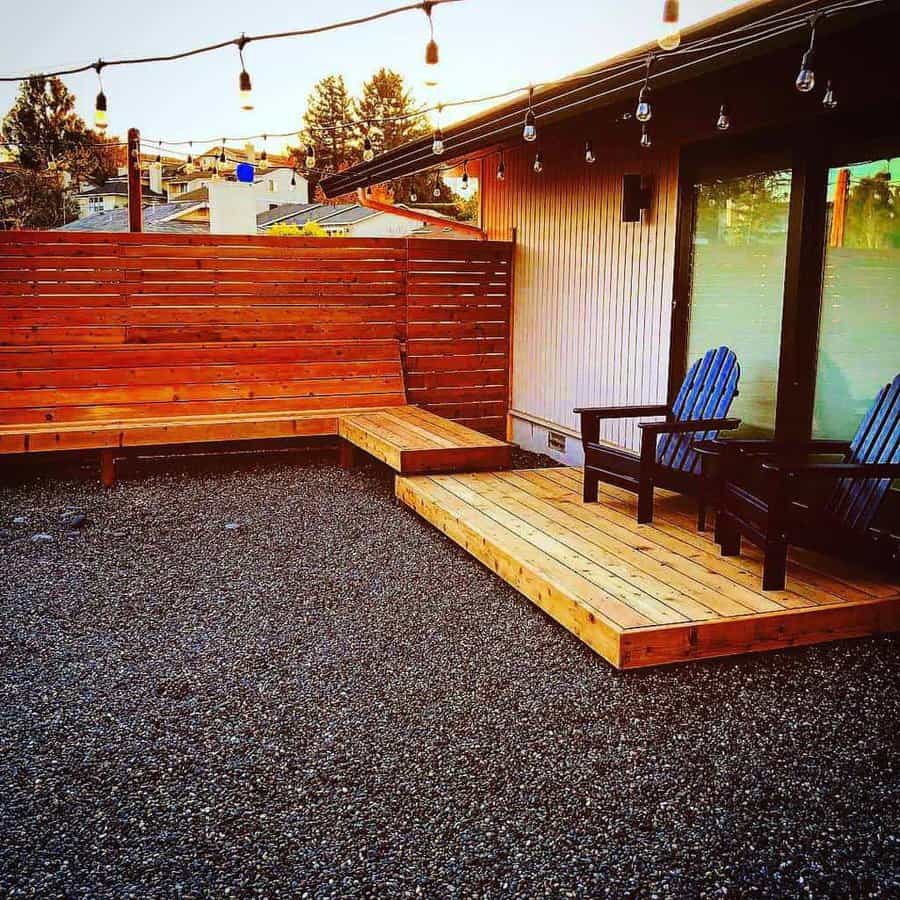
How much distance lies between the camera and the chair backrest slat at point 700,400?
14.6ft

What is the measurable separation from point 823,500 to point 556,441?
3.53m

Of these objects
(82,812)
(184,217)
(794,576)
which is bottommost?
(82,812)

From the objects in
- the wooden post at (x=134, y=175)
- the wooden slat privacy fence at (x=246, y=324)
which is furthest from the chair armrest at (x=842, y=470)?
the wooden post at (x=134, y=175)

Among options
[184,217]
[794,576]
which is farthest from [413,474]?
[184,217]

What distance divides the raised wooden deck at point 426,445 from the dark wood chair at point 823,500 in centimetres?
197

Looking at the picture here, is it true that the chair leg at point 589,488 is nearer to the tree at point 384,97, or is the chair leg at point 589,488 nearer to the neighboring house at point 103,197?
the neighboring house at point 103,197

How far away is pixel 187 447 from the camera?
7.21m

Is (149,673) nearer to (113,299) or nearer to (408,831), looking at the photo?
(408,831)

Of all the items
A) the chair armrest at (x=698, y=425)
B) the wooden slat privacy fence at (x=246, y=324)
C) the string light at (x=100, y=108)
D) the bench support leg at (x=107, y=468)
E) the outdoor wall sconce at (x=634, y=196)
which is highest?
the string light at (x=100, y=108)

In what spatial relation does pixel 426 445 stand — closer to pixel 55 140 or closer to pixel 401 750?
pixel 401 750

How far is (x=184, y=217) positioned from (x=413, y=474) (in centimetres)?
2587

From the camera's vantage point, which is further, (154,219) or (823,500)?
(154,219)

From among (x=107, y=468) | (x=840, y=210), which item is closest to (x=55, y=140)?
(x=107, y=468)

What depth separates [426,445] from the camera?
5.58m
